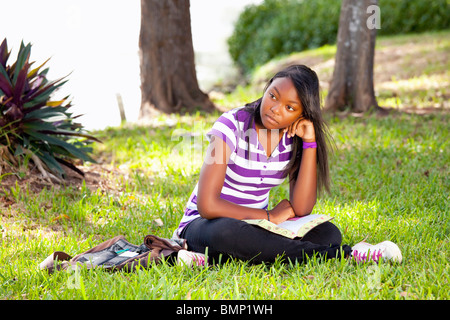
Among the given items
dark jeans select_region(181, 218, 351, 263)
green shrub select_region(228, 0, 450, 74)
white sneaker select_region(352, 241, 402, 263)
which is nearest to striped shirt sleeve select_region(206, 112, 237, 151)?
dark jeans select_region(181, 218, 351, 263)

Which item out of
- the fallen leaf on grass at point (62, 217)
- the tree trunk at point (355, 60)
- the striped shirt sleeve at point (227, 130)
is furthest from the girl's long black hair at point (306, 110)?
the tree trunk at point (355, 60)

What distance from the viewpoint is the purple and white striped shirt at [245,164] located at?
317cm

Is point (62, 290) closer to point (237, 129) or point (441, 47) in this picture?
point (237, 129)

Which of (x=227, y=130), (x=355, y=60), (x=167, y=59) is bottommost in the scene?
(x=227, y=130)

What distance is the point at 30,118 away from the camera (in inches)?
187

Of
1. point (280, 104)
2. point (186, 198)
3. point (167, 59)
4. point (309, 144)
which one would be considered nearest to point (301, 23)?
point (167, 59)

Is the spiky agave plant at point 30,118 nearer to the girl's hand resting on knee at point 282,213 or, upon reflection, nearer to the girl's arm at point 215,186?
the girl's arm at point 215,186

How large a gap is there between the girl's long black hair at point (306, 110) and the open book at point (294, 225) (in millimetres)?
260

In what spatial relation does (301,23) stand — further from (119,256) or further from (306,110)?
(119,256)

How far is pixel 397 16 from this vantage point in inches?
601

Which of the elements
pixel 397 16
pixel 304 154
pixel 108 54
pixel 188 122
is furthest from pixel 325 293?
pixel 397 16

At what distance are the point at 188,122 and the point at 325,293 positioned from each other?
4740mm

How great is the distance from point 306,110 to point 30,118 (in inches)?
111
